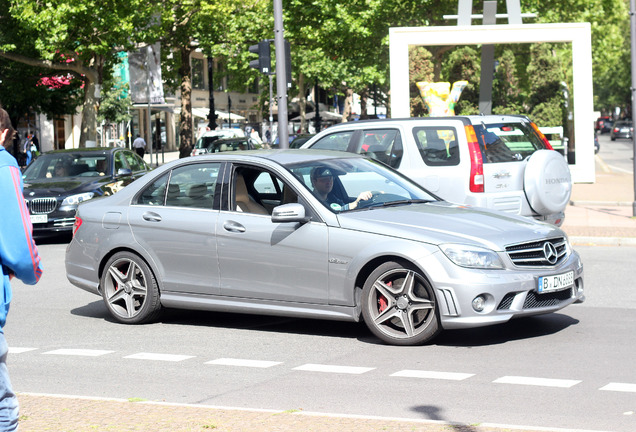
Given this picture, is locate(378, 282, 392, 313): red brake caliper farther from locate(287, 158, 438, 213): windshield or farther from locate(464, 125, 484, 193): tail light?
locate(464, 125, 484, 193): tail light

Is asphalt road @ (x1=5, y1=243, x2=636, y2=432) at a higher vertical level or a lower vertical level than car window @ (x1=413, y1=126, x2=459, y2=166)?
lower

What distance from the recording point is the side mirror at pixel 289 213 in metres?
8.22

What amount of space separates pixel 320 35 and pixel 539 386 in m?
34.4

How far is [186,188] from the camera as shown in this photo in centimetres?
927

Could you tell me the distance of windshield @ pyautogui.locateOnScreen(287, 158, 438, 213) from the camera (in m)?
8.60

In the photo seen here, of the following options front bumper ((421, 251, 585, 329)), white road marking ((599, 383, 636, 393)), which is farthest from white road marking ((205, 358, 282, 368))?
white road marking ((599, 383, 636, 393))

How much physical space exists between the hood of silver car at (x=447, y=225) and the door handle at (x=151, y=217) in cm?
182

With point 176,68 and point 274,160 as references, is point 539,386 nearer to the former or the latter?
point 274,160

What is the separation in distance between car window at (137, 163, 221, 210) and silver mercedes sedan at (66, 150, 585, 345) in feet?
0.04

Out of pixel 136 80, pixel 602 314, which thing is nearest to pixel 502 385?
pixel 602 314

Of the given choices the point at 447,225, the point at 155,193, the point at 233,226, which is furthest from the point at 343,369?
the point at 155,193

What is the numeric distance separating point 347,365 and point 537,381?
4.57ft

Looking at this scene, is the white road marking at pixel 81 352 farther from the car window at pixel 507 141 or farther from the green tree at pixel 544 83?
the green tree at pixel 544 83

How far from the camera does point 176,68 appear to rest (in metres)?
54.4
